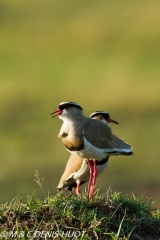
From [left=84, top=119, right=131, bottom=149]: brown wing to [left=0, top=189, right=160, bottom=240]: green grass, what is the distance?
710mm

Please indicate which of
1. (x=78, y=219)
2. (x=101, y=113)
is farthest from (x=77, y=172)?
(x=78, y=219)

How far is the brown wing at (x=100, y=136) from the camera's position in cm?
764

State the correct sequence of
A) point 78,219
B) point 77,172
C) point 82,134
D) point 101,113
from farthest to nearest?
point 77,172 < point 101,113 < point 82,134 < point 78,219

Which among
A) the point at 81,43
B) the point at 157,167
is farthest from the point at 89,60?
the point at 157,167

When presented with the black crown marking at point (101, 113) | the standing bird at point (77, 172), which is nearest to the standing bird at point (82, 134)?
the black crown marking at point (101, 113)

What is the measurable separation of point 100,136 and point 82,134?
9.2 inches

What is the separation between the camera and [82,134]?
7590 millimetres

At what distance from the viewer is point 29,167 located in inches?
629

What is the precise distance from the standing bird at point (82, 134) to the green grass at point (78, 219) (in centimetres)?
57

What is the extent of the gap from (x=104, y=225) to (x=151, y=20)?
18121mm

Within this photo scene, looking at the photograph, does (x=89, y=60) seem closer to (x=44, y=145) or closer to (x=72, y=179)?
(x=44, y=145)

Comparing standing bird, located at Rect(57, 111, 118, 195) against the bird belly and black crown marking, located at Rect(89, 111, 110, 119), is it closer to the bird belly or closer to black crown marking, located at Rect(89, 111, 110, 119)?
black crown marking, located at Rect(89, 111, 110, 119)

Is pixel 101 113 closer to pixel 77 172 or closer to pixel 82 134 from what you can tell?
pixel 82 134

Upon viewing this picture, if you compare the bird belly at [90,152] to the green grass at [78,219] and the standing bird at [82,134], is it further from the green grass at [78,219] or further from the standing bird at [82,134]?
the green grass at [78,219]
